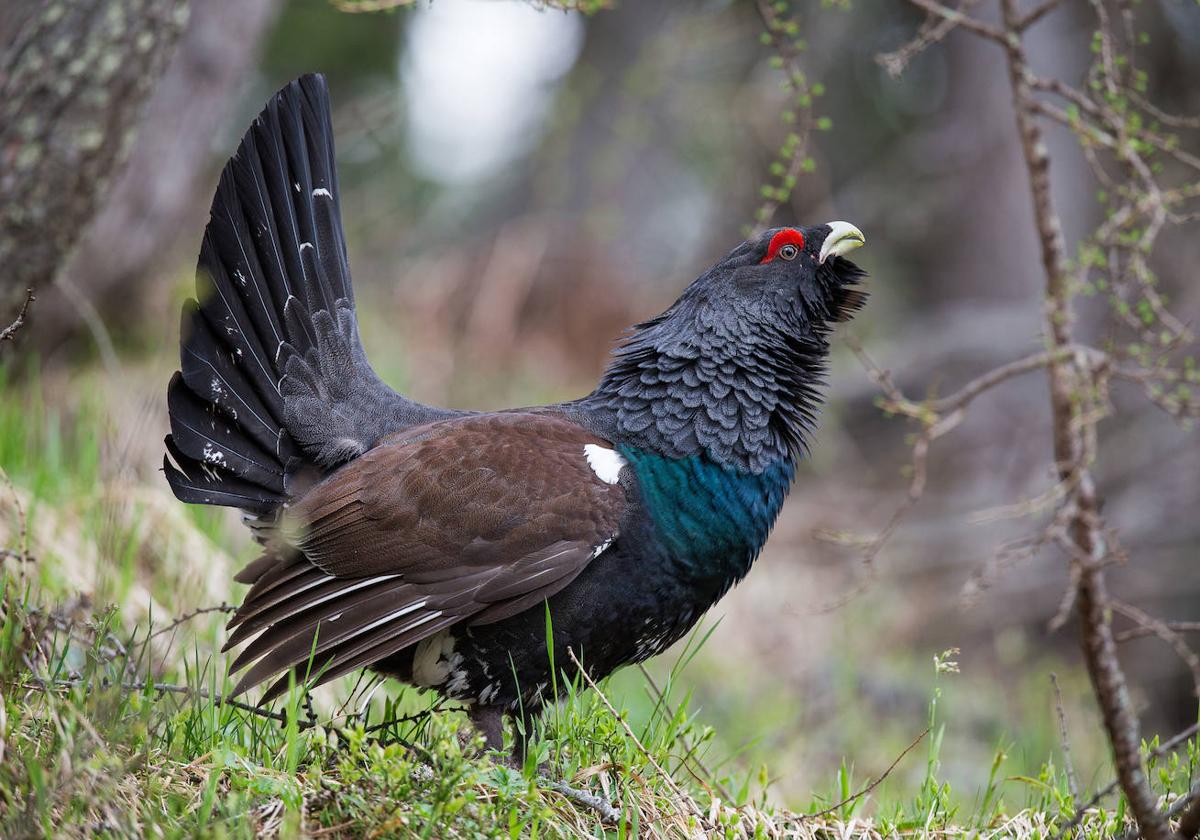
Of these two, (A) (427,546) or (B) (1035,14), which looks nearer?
(A) (427,546)

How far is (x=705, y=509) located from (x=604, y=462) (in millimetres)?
346

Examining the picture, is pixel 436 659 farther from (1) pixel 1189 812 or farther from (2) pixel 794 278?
(1) pixel 1189 812

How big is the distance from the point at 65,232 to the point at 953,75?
9.56 m

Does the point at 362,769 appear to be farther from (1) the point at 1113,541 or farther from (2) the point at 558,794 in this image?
(1) the point at 1113,541

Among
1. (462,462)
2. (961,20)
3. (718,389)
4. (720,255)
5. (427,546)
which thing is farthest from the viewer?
(720,255)

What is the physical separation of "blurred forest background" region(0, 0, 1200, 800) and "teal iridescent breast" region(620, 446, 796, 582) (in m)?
0.56

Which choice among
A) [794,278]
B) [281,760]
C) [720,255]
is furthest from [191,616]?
[720,255]

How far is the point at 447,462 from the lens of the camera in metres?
3.62

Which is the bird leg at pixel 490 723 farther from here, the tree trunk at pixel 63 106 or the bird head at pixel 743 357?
the tree trunk at pixel 63 106

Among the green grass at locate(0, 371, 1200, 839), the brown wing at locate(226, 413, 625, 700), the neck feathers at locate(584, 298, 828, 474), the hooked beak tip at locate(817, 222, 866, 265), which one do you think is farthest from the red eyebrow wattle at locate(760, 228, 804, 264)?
the green grass at locate(0, 371, 1200, 839)

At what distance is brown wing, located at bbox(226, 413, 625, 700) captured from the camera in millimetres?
3369

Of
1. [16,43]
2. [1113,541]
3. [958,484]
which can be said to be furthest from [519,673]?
[958,484]

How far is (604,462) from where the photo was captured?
3.61 metres

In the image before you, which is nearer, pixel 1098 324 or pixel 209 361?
pixel 209 361
